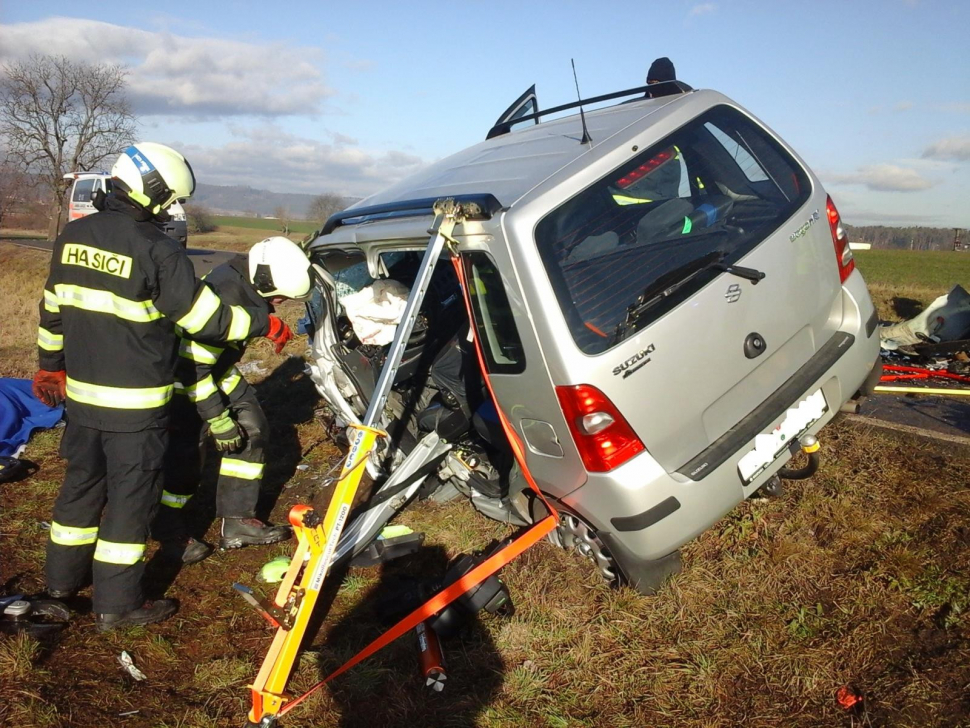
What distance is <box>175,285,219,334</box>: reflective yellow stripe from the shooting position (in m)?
3.36

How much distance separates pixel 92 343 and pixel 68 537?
3.35 ft

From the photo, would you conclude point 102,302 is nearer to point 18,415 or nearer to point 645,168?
point 645,168

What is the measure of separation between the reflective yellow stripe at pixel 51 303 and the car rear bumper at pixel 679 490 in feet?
8.62

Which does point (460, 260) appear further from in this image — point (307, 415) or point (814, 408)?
point (307, 415)

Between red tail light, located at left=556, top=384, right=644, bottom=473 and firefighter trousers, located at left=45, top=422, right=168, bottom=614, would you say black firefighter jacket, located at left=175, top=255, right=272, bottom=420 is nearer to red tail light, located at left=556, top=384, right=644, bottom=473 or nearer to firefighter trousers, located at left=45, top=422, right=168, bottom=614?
firefighter trousers, located at left=45, top=422, right=168, bottom=614

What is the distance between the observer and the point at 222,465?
4.41m

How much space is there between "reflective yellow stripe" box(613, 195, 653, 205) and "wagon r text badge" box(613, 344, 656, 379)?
23.9 inches

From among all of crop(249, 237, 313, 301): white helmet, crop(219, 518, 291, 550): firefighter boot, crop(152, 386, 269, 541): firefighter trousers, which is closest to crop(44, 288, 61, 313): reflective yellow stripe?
crop(152, 386, 269, 541): firefighter trousers

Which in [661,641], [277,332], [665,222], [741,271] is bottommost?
[661,641]

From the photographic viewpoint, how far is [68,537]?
11.7 feet

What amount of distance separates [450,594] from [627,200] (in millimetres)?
1825

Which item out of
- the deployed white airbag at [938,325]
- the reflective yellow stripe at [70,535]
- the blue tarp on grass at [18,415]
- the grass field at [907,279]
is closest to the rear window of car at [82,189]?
the blue tarp on grass at [18,415]

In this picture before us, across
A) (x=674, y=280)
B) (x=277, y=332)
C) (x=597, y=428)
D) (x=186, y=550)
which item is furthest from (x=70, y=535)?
(x=674, y=280)

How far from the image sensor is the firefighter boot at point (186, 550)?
4.19 meters
